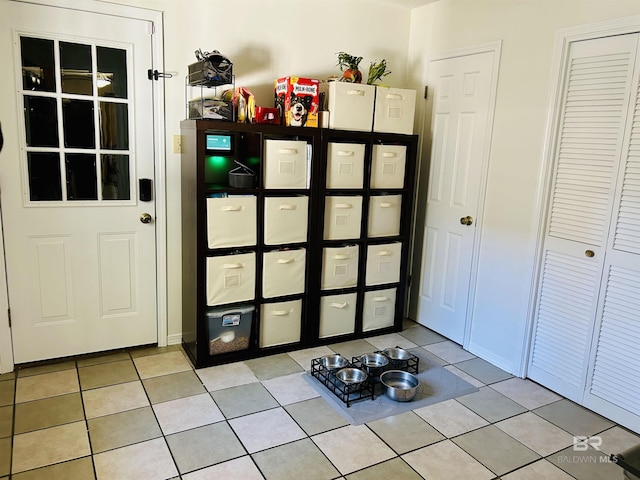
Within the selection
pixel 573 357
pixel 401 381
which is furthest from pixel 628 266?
pixel 401 381

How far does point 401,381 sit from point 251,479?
119cm

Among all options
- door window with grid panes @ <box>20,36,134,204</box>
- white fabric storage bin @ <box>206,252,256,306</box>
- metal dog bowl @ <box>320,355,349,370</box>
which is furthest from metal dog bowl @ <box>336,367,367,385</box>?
door window with grid panes @ <box>20,36,134,204</box>

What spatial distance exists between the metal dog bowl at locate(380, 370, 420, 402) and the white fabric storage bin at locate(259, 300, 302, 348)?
0.72 m

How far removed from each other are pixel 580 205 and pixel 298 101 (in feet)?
5.85

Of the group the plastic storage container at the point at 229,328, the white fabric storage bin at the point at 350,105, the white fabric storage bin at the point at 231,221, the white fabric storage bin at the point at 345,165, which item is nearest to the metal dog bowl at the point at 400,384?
the plastic storage container at the point at 229,328

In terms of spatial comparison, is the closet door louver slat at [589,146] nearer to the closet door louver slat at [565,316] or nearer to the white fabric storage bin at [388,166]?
the closet door louver slat at [565,316]

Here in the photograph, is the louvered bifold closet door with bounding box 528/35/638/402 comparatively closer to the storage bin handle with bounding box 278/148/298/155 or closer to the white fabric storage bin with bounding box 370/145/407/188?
the white fabric storage bin with bounding box 370/145/407/188

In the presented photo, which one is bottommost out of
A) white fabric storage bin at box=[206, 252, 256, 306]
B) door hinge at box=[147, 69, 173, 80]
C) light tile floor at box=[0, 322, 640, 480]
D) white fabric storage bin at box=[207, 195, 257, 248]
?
light tile floor at box=[0, 322, 640, 480]

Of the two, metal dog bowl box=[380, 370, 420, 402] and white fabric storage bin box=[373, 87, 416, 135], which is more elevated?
white fabric storage bin box=[373, 87, 416, 135]

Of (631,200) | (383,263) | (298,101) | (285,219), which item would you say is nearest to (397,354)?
(383,263)

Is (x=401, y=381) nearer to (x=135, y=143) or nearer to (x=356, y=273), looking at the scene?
(x=356, y=273)

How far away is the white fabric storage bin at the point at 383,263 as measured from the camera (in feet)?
11.4

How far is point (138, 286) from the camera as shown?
310 centimetres

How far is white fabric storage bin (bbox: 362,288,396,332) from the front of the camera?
11.6 ft
